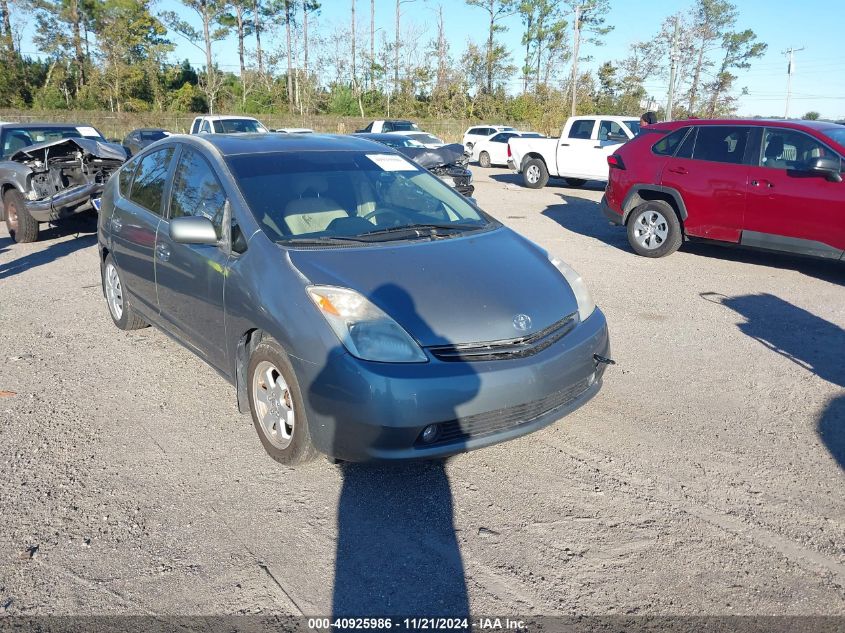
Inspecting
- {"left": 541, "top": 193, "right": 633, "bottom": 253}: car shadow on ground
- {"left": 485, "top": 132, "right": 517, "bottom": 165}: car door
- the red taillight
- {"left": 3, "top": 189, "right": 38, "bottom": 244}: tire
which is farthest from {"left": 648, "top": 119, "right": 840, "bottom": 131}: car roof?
{"left": 485, "top": 132, "right": 517, "bottom": 165}: car door

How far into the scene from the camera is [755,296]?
7289 millimetres

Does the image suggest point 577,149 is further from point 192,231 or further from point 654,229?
point 192,231

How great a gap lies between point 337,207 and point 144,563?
90.3 inches

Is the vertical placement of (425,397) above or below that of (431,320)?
below

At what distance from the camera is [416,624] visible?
8.39 ft

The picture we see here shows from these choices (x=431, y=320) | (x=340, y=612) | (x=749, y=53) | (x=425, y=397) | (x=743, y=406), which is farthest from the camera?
(x=749, y=53)

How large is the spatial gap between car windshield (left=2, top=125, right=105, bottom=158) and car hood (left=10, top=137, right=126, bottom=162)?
143 cm

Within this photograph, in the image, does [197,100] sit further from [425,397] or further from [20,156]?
[425,397]

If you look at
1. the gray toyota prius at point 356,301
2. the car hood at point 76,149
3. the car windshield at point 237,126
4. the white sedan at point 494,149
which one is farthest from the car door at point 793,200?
the white sedan at point 494,149

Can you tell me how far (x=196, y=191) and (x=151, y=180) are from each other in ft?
2.84

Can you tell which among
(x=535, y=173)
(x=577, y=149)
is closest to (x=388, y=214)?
(x=577, y=149)

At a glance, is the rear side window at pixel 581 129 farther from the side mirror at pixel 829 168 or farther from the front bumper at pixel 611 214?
the side mirror at pixel 829 168

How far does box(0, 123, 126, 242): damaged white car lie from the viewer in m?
9.82

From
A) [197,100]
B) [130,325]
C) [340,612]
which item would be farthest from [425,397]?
[197,100]
